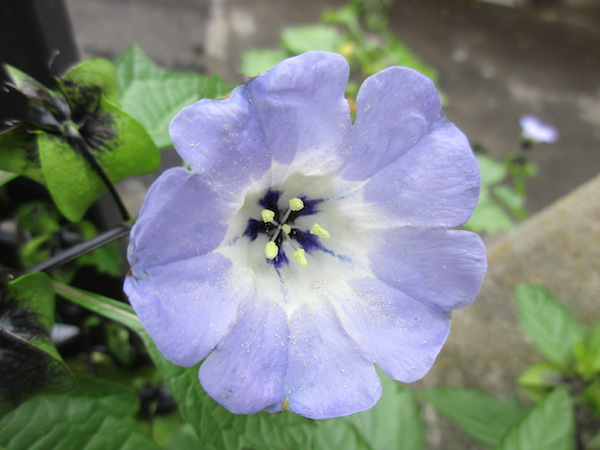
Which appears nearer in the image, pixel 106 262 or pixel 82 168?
pixel 82 168

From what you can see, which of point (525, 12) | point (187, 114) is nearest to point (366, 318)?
point (187, 114)

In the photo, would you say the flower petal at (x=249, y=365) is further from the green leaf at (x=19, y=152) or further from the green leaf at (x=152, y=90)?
the green leaf at (x=152, y=90)

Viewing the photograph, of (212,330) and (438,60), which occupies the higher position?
(212,330)

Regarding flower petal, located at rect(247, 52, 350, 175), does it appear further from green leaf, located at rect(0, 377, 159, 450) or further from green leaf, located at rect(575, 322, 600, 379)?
green leaf, located at rect(575, 322, 600, 379)

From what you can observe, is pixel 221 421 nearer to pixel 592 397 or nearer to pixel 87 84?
pixel 87 84

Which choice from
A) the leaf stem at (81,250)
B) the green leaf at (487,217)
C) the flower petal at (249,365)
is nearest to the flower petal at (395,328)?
the flower petal at (249,365)

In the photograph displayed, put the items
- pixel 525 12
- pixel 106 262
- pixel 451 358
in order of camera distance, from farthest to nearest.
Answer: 1. pixel 525 12
2. pixel 451 358
3. pixel 106 262

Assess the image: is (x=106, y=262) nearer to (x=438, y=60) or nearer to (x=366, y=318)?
(x=366, y=318)
